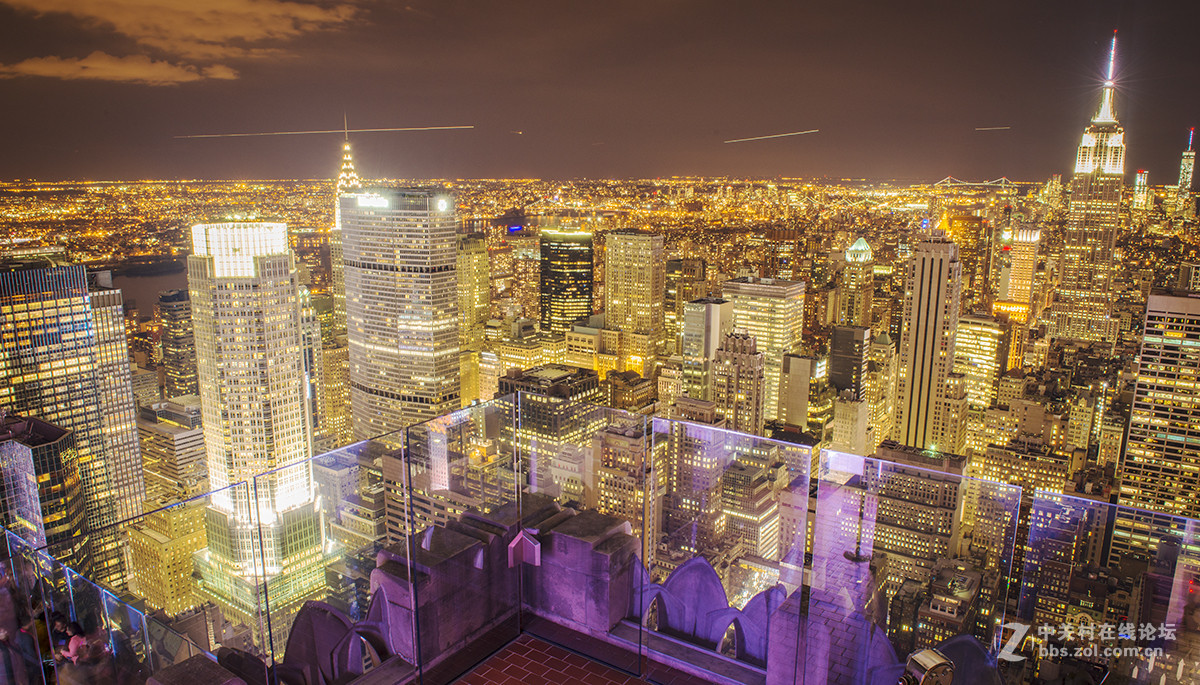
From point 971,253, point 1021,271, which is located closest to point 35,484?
point 971,253

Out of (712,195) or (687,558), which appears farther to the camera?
(712,195)

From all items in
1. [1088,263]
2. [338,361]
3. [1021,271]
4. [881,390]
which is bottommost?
[881,390]

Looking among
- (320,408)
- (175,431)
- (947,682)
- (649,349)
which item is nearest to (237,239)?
(175,431)

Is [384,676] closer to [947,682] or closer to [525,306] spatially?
[947,682]

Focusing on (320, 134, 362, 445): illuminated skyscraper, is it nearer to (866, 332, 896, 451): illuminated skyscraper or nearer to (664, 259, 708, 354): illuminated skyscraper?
(664, 259, 708, 354): illuminated skyscraper

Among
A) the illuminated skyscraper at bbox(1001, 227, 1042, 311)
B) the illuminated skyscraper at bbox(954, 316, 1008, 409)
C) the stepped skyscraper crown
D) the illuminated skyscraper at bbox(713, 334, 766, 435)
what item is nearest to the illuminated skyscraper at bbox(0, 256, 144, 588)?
the illuminated skyscraper at bbox(713, 334, 766, 435)

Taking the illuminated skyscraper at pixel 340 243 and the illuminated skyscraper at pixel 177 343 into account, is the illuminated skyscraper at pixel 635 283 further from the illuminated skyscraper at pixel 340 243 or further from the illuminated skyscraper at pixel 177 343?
the illuminated skyscraper at pixel 177 343

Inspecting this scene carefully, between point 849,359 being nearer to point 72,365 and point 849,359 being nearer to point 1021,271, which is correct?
point 1021,271
